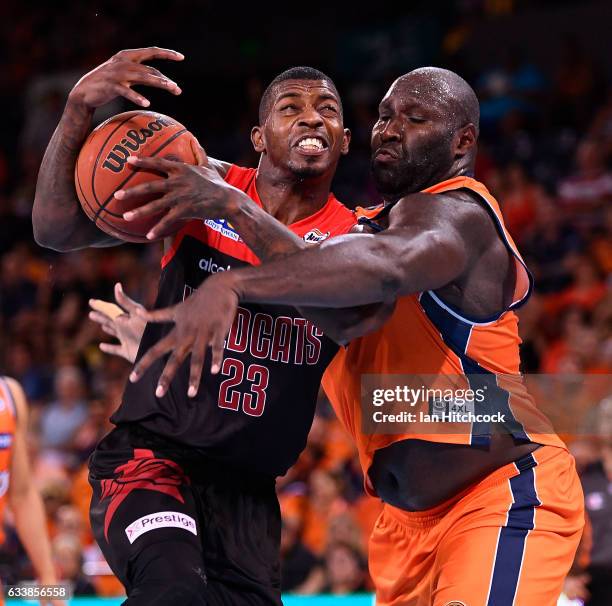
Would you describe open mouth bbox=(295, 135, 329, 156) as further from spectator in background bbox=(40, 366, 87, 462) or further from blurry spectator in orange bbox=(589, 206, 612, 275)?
spectator in background bbox=(40, 366, 87, 462)

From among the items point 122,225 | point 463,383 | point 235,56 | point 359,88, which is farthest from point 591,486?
point 235,56

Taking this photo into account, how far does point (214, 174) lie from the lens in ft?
10.8

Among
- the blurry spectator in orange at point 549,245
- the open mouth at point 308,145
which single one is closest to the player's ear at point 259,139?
the open mouth at point 308,145

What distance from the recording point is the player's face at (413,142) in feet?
12.1

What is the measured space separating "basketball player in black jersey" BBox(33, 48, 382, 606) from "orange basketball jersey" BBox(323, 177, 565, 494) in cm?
21

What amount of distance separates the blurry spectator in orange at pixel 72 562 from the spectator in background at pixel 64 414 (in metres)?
2.24

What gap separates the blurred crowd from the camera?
7039 mm

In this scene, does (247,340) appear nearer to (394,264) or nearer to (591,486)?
(394,264)

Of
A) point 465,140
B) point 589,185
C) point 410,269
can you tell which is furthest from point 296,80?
point 589,185

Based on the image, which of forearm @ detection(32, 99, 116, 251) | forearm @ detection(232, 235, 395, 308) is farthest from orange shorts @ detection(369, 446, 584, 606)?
forearm @ detection(32, 99, 116, 251)

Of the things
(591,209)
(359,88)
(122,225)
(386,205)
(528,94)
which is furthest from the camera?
(359,88)

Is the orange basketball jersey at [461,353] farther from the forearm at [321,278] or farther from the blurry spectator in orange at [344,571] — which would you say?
the blurry spectator in orange at [344,571]

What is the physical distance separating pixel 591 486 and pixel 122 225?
3882mm

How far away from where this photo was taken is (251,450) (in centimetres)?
358
